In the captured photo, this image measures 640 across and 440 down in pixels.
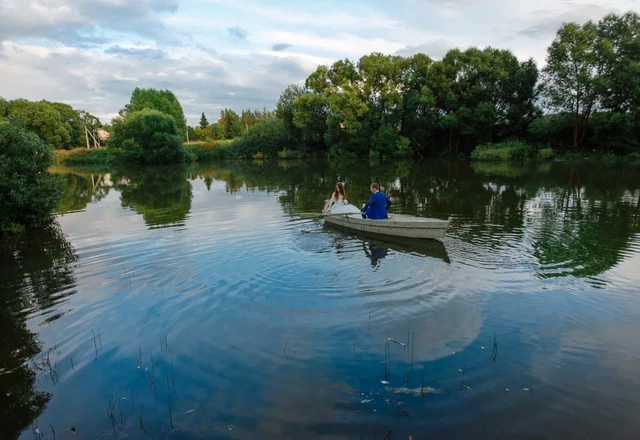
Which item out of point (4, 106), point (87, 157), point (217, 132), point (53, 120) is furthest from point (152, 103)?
point (4, 106)

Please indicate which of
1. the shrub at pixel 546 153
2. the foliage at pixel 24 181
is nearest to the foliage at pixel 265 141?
the shrub at pixel 546 153

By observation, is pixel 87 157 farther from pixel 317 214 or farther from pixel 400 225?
pixel 400 225

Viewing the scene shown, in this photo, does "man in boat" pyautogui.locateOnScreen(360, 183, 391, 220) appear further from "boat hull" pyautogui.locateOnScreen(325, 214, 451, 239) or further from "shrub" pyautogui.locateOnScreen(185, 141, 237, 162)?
"shrub" pyautogui.locateOnScreen(185, 141, 237, 162)

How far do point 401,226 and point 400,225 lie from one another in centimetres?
4

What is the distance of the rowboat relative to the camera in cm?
1157

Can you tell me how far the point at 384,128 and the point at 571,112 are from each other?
2180cm

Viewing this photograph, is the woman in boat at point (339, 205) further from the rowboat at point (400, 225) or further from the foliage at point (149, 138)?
the foliage at point (149, 138)

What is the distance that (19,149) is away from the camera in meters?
14.9

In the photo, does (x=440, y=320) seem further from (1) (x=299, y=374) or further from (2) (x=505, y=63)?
(2) (x=505, y=63)

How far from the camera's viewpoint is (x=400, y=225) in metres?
12.1

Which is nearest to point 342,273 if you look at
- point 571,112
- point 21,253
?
point 21,253

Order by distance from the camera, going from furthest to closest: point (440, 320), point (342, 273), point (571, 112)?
point (571, 112), point (342, 273), point (440, 320)

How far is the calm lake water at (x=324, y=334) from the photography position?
470cm

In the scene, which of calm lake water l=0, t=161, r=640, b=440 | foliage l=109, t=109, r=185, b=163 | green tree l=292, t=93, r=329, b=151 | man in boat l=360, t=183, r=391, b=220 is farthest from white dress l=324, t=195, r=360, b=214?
foliage l=109, t=109, r=185, b=163
